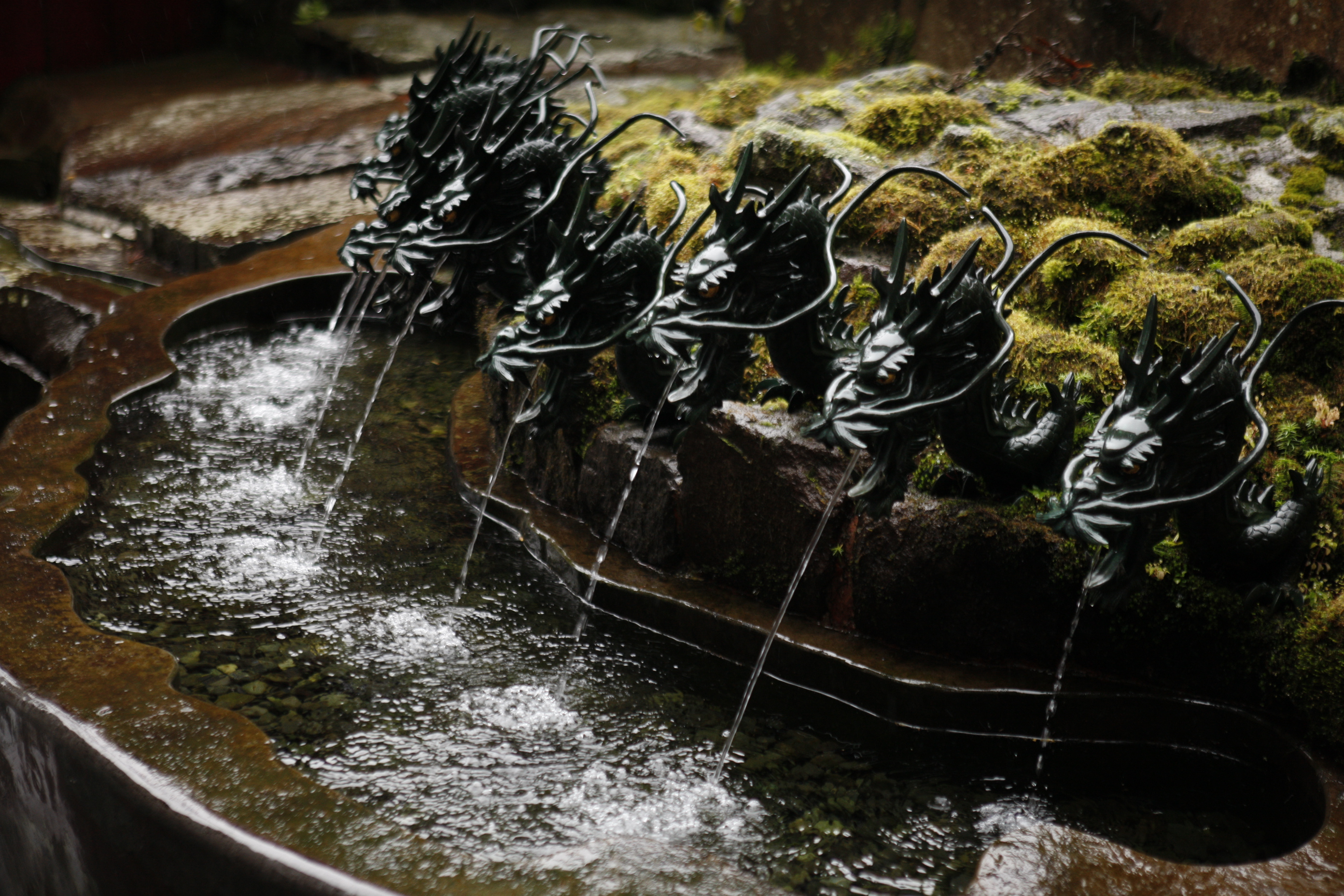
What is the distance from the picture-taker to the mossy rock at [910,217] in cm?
529

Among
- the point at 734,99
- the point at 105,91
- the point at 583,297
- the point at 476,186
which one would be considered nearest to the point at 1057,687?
the point at 583,297

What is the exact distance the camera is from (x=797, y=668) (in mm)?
3805

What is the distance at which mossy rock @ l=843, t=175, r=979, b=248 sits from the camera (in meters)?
5.29

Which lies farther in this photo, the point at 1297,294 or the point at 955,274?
the point at 1297,294

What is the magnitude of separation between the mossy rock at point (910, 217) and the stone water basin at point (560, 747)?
210cm

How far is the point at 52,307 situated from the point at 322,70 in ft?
21.4

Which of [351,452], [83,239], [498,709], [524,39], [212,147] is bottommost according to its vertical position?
[498,709]

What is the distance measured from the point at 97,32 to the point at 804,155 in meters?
9.80

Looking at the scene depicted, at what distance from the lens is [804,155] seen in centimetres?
577

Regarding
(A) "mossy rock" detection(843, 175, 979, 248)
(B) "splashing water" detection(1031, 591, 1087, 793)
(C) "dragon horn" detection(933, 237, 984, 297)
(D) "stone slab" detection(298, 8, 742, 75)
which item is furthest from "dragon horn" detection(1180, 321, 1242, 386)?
(D) "stone slab" detection(298, 8, 742, 75)

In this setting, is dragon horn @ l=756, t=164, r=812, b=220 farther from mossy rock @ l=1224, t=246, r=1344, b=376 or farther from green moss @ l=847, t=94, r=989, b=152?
green moss @ l=847, t=94, r=989, b=152

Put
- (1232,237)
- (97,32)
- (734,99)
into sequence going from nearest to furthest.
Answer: (1232,237)
(734,99)
(97,32)

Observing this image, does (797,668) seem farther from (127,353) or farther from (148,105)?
(148,105)

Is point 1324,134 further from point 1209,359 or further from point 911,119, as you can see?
point 1209,359
